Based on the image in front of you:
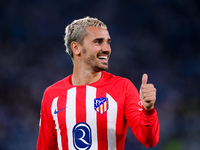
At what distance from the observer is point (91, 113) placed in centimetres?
227

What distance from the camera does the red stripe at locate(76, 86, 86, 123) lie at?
7.47 ft

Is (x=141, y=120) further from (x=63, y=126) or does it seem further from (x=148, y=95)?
(x=63, y=126)

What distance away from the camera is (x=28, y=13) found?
6.81 meters

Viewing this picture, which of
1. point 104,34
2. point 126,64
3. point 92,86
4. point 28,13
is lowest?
point 92,86

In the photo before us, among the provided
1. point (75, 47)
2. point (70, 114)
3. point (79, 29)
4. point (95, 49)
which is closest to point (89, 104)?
point (70, 114)

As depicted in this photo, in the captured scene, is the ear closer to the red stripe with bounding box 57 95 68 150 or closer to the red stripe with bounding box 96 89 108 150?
the red stripe with bounding box 57 95 68 150

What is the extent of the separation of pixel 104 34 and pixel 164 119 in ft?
14.5

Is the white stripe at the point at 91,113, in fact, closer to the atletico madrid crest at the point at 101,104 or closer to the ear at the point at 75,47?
the atletico madrid crest at the point at 101,104

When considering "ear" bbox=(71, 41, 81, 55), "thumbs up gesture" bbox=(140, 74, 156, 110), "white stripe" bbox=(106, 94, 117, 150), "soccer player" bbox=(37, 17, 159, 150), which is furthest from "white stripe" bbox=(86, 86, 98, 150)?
"thumbs up gesture" bbox=(140, 74, 156, 110)

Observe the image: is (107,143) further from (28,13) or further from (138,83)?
(28,13)

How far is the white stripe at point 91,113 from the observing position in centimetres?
222

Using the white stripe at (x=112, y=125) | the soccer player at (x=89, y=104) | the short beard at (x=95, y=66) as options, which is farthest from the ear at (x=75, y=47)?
the white stripe at (x=112, y=125)

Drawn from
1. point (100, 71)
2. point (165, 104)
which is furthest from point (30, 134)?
point (100, 71)

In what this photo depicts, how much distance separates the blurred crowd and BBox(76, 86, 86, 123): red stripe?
4048 millimetres
